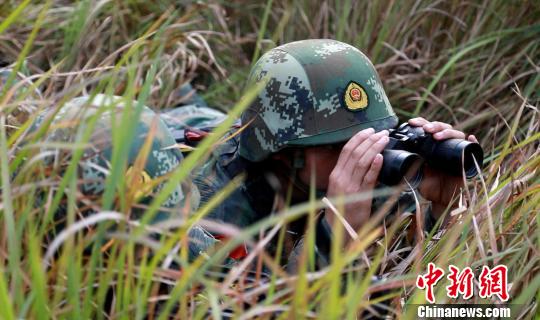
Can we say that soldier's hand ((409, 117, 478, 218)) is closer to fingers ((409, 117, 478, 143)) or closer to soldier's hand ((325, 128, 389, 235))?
fingers ((409, 117, 478, 143))

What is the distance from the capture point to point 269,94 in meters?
2.23

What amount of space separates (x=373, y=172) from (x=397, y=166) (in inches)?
2.9

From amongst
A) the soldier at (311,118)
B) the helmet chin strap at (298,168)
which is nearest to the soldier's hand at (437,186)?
the soldier at (311,118)

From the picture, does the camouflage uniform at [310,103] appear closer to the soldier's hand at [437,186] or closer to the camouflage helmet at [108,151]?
the soldier's hand at [437,186]

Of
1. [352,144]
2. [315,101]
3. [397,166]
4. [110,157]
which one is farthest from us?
[315,101]

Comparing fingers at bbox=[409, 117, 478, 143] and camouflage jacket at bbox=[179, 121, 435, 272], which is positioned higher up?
fingers at bbox=[409, 117, 478, 143]

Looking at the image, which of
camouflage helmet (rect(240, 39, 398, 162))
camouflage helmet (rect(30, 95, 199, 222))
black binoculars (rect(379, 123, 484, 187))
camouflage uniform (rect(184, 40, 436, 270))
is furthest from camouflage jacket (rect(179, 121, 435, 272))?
camouflage helmet (rect(30, 95, 199, 222))

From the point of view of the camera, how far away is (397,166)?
Result: 1906mm

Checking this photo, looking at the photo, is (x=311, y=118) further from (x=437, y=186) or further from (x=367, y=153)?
(x=437, y=186)

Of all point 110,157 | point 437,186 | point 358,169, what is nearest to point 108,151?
point 110,157

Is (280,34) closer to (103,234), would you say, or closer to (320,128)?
(320,128)

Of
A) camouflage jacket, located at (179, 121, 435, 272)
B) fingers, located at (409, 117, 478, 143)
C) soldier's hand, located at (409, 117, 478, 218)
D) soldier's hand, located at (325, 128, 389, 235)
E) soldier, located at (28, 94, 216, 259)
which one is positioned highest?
soldier, located at (28, 94, 216, 259)

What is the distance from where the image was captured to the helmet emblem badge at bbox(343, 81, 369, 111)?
2188 mm

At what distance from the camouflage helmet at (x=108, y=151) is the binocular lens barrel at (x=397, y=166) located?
44 cm
